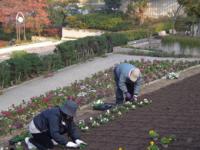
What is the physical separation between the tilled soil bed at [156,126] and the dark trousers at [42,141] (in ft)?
2.00

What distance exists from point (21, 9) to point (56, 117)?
28260 millimetres

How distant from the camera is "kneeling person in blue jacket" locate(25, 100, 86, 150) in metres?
7.28

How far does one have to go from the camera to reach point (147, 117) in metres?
9.57

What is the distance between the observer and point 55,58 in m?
21.6

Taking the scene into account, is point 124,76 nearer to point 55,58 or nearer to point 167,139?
point 167,139

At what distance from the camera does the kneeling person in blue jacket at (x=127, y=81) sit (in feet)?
34.2

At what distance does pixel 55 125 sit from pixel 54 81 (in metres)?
11.9

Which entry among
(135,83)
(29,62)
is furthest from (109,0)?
(135,83)

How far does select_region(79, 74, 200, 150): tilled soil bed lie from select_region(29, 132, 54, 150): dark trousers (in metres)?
0.61

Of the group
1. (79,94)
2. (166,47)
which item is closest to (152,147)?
(79,94)

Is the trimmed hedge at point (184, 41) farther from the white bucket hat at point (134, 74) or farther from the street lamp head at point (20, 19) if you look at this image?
the white bucket hat at point (134, 74)

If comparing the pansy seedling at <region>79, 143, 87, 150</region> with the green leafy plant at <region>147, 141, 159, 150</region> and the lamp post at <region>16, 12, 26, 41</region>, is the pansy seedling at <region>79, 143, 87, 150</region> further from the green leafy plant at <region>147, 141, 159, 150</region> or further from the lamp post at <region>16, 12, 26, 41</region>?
the lamp post at <region>16, 12, 26, 41</region>

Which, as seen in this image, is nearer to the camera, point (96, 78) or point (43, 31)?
point (96, 78)

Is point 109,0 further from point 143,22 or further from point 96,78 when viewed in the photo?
point 96,78
